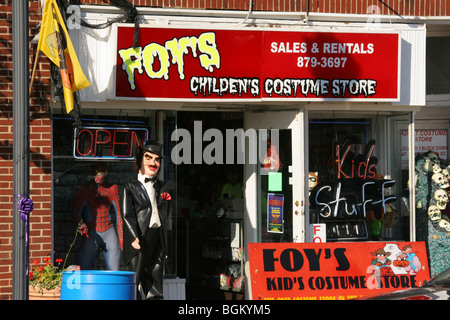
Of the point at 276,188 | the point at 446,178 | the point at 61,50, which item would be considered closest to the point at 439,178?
the point at 446,178

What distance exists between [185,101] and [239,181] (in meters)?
1.96

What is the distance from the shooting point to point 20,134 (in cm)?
635

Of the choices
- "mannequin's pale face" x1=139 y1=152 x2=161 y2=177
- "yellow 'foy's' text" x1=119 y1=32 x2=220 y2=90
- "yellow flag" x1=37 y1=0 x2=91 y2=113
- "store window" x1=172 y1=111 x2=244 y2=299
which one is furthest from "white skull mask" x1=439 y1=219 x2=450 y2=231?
"yellow flag" x1=37 y1=0 x2=91 y2=113

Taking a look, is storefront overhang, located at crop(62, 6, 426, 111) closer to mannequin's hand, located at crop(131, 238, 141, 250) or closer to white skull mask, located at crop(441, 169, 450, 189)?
white skull mask, located at crop(441, 169, 450, 189)

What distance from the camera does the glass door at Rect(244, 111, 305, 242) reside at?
1008 cm

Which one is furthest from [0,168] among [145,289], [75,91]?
[145,289]

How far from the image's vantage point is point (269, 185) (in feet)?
34.2

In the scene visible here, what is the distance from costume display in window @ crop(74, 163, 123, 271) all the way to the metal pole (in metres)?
3.13

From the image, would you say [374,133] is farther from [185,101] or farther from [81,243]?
[81,243]

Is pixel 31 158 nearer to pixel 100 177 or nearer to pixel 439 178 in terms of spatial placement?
pixel 100 177

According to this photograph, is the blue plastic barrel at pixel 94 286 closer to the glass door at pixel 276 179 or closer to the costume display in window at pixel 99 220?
the costume display in window at pixel 99 220

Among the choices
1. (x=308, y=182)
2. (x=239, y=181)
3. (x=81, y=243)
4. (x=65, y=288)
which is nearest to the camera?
(x=65, y=288)

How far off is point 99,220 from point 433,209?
467 centimetres

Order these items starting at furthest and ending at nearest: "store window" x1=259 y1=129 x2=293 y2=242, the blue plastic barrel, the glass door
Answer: "store window" x1=259 y1=129 x2=293 y2=242, the glass door, the blue plastic barrel
